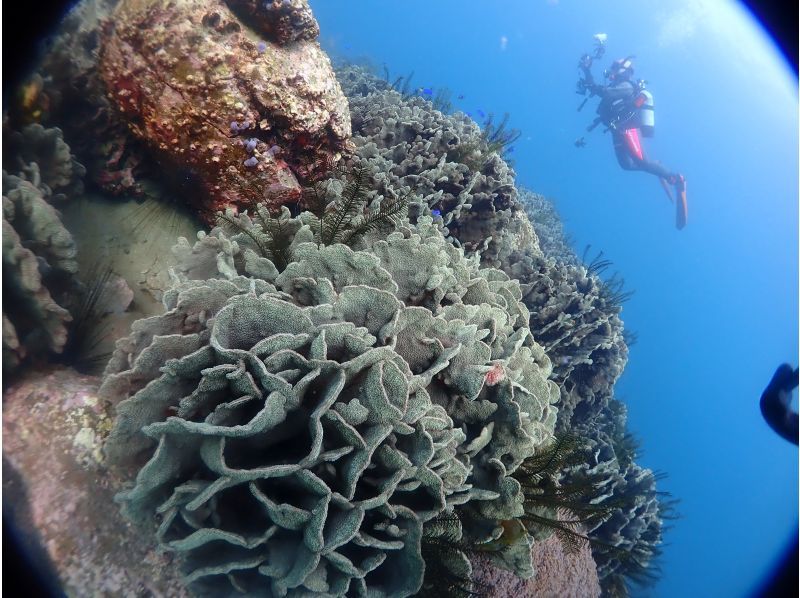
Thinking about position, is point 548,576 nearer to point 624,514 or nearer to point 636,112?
point 624,514

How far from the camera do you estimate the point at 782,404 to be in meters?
3.35

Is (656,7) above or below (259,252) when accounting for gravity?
above

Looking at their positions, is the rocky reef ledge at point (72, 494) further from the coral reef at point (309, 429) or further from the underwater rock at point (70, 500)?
the coral reef at point (309, 429)

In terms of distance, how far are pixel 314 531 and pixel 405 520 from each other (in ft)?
1.76

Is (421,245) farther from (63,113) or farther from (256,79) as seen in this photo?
(63,113)

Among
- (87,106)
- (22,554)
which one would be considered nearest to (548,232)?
(87,106)

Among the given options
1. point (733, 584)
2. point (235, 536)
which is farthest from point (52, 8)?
point (733, 584)

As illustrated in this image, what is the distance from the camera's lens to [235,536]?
1.92 metres

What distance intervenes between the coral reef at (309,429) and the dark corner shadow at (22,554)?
389 mm

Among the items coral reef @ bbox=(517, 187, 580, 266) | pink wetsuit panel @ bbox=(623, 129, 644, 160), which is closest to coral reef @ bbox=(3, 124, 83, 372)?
coral reef @ bbox=(517, 187, 580, 266)

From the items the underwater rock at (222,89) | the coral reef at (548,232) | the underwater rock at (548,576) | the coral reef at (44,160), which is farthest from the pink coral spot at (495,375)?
the coral reef at (548,232)

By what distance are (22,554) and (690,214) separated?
320ft

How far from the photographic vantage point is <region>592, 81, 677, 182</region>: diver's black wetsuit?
20.7 meters

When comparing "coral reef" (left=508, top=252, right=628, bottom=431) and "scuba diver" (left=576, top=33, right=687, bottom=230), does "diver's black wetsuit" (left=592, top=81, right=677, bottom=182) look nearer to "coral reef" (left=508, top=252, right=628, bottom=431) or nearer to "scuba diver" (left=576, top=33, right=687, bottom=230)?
"scuba diver" (left=576, top=33, right=687, bottom=230)
